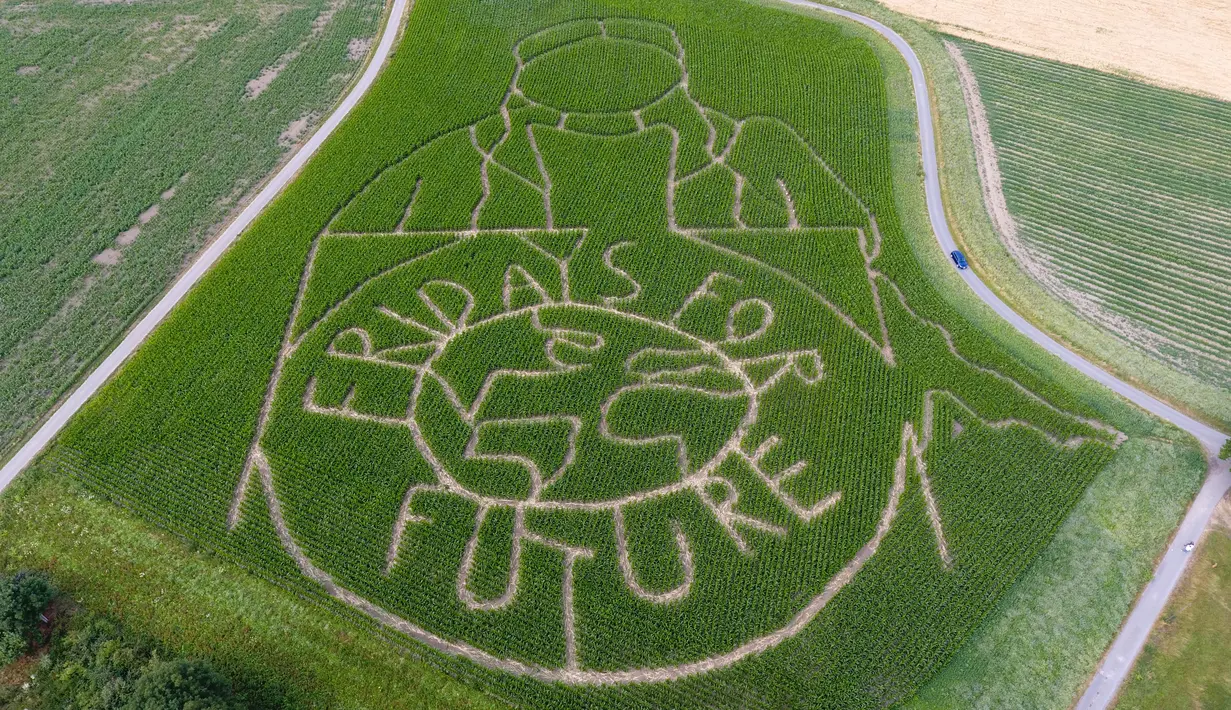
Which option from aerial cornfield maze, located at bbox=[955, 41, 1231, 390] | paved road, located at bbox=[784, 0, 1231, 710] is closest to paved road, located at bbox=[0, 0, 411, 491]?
paved road, located at bbox=[784, 0, 1231, 710]

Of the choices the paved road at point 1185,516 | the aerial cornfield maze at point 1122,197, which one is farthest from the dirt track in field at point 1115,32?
the paved road at point 1185,516

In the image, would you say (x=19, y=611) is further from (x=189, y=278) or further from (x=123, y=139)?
(x=123, y=139)

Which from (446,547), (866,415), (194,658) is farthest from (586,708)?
(866,415)

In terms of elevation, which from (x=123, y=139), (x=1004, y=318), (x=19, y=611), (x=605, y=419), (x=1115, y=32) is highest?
(x=123, y=139)

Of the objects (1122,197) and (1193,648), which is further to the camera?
(1122,197)

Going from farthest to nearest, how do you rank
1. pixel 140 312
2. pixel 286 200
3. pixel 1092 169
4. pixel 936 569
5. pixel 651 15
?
pixel 651 15 → pixel 1092 169 → pixel 286 200 → pixel 140 312 → pixel 936 569

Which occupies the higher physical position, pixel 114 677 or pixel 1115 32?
pixel 1115 32

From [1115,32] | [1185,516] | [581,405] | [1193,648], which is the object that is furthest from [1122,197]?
[581,405]

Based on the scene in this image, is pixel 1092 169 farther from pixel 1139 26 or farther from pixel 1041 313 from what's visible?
pixel 1139 26
